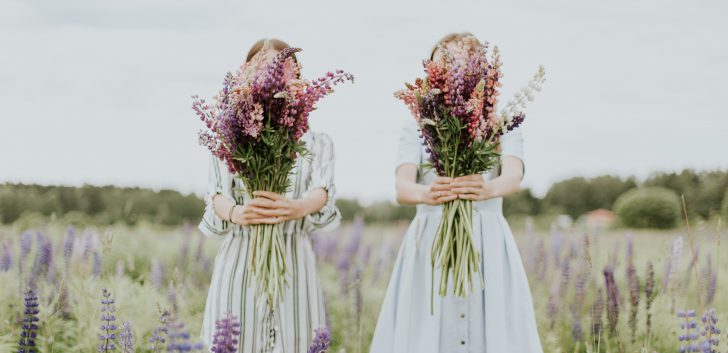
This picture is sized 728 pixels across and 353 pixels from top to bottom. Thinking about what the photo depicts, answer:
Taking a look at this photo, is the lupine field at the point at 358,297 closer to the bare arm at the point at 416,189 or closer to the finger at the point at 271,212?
the finger at the point at 271,212

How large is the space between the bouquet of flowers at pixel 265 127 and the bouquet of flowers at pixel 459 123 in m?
0.38

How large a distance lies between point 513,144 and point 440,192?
1.70 feet

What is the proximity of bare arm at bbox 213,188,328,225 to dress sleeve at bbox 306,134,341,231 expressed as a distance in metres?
0.09

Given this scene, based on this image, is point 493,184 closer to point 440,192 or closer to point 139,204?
point 440,192

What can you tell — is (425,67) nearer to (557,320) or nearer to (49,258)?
(557,320)

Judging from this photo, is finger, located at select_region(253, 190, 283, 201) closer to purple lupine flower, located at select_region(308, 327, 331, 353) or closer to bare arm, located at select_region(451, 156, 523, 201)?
purple lupine flower, located at select_region(308, 327, 331, 353)

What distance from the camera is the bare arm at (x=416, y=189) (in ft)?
9.58

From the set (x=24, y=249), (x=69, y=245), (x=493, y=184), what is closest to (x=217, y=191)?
(x=493, y=184)

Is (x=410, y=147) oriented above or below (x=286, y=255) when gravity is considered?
above

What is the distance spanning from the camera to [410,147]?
10.7 feet

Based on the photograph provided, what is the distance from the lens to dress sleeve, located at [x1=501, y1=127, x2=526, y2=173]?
321 centimetres

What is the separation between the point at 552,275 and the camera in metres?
6.19

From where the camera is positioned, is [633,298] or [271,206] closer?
[271,206]

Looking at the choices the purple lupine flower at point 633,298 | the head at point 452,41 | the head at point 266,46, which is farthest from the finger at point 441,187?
the purple lupine flower at point 633,298
